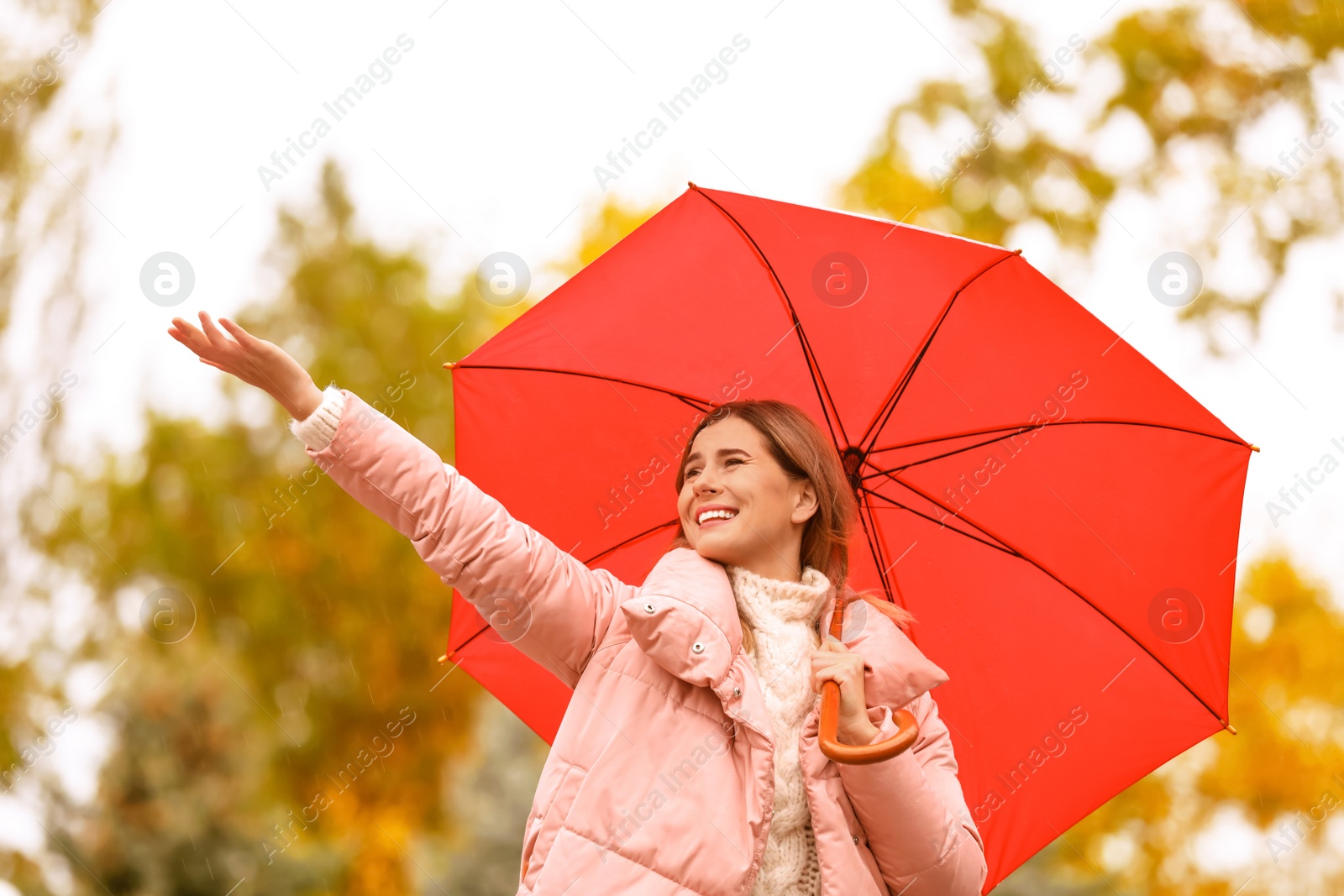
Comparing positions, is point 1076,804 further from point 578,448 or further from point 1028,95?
point 1028,95

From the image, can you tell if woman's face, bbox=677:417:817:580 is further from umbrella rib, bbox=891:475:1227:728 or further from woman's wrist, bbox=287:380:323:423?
woman's wrist, bbox=287:380:323:423

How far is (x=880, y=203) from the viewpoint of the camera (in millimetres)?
12578

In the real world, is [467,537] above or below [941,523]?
below

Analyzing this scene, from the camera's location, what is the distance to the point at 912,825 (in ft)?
7.99

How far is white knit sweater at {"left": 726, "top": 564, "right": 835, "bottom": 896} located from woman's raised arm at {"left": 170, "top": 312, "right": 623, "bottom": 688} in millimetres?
432

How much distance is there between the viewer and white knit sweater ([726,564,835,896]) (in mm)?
2445

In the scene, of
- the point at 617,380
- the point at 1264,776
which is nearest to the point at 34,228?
the point at 617,380

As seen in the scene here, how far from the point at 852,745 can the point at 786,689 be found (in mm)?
207

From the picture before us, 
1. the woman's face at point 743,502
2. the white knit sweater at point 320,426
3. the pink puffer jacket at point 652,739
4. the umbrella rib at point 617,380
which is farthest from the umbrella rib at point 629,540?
the white knit sweater at point 320,426

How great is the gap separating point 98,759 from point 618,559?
5965 mm

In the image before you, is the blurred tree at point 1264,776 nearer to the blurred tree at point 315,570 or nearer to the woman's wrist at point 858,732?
the blurred tree at point 315,570

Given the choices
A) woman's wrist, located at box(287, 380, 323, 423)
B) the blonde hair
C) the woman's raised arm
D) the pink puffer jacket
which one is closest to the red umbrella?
the blonde hair

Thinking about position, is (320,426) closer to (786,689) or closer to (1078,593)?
(786,689)

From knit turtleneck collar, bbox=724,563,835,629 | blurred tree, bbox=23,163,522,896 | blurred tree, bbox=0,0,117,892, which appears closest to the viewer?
knit turtleneck collar, bbox=724,563,835,629
